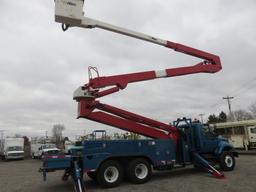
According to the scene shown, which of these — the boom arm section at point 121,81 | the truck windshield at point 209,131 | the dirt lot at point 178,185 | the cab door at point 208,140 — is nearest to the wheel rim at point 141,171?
the dirt lot at point 178,185

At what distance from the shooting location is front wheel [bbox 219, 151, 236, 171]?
14.2 m

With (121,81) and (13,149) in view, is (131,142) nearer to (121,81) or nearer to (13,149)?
(121,81)

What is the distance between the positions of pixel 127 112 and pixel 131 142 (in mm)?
1401

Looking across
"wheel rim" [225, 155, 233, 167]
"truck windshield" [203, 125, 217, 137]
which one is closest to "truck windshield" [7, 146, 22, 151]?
"truck windshield" [203, 125, 217, 137]

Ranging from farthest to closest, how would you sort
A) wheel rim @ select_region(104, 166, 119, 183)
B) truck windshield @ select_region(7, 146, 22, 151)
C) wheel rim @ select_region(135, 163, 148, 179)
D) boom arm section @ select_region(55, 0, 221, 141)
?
truck windshield @ select_region(7, 146, 22, 151)
wheel rim @ select_region(135, 163, 148, 179)
wheel rim @ select_region(104, 166, 119, 183)
boom arm section @ select_region(55, 0, 221, 141)

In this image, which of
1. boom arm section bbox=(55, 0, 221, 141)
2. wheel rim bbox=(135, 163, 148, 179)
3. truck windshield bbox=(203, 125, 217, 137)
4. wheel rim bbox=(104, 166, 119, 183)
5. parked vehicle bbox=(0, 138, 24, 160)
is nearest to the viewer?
A: boom arm section bbox=(55, 0, 221, 141)

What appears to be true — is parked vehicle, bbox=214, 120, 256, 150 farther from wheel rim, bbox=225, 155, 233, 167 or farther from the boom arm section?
the boom arm section

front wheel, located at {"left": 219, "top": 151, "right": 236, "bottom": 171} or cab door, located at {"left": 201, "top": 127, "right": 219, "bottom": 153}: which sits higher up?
cab door, located at {"left": 201, "top": 127, "right": 219, "bottom": 153}

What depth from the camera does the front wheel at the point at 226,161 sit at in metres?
14.2

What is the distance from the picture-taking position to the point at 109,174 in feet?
37.5

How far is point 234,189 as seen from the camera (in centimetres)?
985

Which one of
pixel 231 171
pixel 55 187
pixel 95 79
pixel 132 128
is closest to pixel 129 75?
pixel 95 79

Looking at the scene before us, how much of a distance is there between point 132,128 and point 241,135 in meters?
18.7

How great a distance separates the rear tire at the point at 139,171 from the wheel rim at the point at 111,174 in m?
0.60
